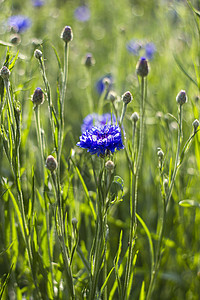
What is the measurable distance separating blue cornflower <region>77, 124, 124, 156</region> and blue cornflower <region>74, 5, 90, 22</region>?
6.71ft

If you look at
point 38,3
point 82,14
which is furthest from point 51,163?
point 82,14

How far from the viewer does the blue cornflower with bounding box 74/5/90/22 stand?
2.58 metres

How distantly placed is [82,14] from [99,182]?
234 cm

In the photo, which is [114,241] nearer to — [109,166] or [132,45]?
[109,166]

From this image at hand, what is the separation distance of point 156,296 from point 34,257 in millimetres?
459

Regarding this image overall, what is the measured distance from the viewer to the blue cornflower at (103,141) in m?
0.65

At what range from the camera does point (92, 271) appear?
647mm

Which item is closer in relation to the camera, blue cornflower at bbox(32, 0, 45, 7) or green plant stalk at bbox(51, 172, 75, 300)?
green plant stalk at bbox(51, 172, 75, 300)

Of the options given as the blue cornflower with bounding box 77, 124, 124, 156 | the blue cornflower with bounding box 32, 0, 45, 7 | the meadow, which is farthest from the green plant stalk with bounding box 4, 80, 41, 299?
the blue cornflower with bounding box 32, 0, 45, 7

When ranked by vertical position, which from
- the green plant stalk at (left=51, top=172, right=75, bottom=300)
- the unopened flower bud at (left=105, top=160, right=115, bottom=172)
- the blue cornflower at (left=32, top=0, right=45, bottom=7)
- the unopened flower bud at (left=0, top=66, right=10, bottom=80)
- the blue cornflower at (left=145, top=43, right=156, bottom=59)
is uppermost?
the blue cornflower at (left=32, top=0, right=45, bottom=7)

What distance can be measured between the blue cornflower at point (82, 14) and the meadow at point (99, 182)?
0.64 meters

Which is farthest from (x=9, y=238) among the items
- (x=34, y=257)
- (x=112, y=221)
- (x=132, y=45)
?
(x=132, y=45)

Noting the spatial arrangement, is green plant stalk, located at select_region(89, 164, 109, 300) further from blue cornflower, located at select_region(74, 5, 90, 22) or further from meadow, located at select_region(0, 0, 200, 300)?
blue cornflower, located at select_region(74, 5, 90, 22)

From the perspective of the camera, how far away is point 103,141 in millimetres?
643
